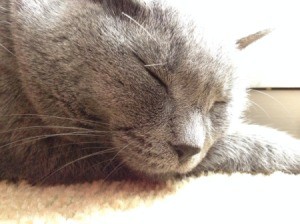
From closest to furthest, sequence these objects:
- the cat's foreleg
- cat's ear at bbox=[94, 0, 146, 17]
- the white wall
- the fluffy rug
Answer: the fluffy rug → cat's ear at bbox=[94, 0, 146, 17] → the cat's foreleg → the white wall

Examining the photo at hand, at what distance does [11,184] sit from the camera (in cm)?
116

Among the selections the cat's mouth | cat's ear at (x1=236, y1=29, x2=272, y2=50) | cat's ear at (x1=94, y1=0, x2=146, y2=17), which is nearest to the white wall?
cat's ear at (x1=236, y1=29, x2=272, y2=50)

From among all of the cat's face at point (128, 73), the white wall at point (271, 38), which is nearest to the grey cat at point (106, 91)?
the cat's face at point (128, 73)

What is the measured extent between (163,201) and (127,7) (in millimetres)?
429

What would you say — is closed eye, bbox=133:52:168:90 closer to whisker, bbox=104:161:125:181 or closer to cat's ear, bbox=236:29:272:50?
whisker, bbox=104:161:125:181

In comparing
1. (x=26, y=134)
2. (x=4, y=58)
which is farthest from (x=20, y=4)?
(x=26, y=134)

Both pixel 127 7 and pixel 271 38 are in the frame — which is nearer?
pixel 127 7

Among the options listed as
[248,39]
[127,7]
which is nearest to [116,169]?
[127,7]

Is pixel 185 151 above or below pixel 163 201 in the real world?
above

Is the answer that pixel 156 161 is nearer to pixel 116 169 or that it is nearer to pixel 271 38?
pixel 116 169

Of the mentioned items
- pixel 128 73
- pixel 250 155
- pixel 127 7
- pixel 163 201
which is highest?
pixel 127 7

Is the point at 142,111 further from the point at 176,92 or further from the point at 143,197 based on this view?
the point at 143,197

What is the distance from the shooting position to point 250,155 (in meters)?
1.26

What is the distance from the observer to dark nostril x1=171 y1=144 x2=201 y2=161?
0.99 m
